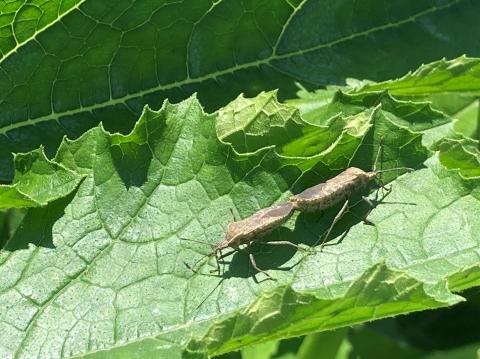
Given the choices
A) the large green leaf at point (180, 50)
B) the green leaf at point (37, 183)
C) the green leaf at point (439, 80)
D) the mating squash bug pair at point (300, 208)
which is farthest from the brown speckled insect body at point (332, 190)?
the green leaf at point (37, 183)

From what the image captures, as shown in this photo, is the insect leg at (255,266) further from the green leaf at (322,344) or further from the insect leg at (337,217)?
the green leaf at (322,344)

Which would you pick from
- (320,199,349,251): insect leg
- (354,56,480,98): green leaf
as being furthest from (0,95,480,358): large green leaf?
(354,56,480,98): green leaf

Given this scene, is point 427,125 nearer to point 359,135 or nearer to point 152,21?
point 359,135

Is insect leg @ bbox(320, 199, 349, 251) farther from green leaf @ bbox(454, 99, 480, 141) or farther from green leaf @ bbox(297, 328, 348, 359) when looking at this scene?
green leaf @ bbox(454, 99, 480, 141)

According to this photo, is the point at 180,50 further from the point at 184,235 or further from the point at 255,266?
the point at 255,266

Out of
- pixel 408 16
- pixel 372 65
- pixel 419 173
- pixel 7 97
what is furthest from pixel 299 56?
pixel 7 97
